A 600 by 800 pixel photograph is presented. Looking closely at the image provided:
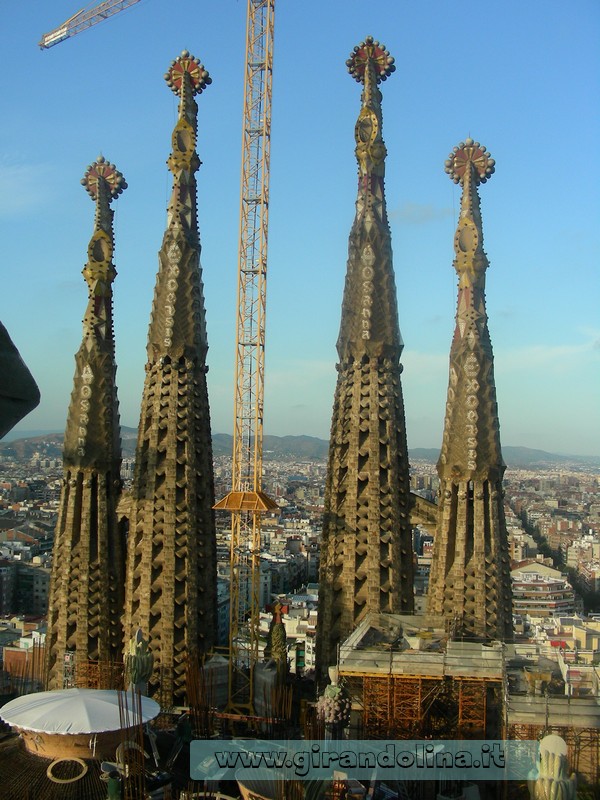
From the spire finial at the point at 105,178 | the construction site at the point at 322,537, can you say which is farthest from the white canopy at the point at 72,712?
the spire finial at the point at 105,178

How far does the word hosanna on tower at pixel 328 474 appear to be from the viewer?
21.3m

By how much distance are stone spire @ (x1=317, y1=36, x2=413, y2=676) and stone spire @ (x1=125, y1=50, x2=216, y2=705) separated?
121 inches

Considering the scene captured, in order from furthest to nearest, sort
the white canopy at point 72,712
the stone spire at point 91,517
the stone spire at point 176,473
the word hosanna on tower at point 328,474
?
the stone spire at point 91,517, the stone spire at point 176,473, the word hosanna on tower at point 328,474, the white canopy at point 72,712

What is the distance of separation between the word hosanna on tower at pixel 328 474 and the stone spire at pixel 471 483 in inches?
1.3

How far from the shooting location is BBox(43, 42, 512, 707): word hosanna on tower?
21.3 metres

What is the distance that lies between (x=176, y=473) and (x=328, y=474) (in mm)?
3688

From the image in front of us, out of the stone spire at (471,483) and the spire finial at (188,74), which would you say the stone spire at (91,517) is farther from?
the stone spire at (471,483)

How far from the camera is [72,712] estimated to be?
55.2 feet

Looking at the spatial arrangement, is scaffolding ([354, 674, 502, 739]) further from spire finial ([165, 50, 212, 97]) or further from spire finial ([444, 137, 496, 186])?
spire finial ([165, 50, 212, 97])

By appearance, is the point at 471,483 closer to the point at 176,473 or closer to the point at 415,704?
the point at 415,704

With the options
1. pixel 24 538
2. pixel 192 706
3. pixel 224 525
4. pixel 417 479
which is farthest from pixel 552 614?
pixel 417 479

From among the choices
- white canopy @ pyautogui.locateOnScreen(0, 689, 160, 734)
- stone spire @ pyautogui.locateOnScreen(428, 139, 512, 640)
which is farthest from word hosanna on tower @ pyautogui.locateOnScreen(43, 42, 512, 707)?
white canopy @ pyautogui.locateOnScreen(0, 689, 160, 734)

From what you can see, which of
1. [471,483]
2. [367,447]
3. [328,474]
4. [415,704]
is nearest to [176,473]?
[328,474]

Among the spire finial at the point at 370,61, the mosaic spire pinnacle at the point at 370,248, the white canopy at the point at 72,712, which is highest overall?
the spire finial at the point at 370,61
